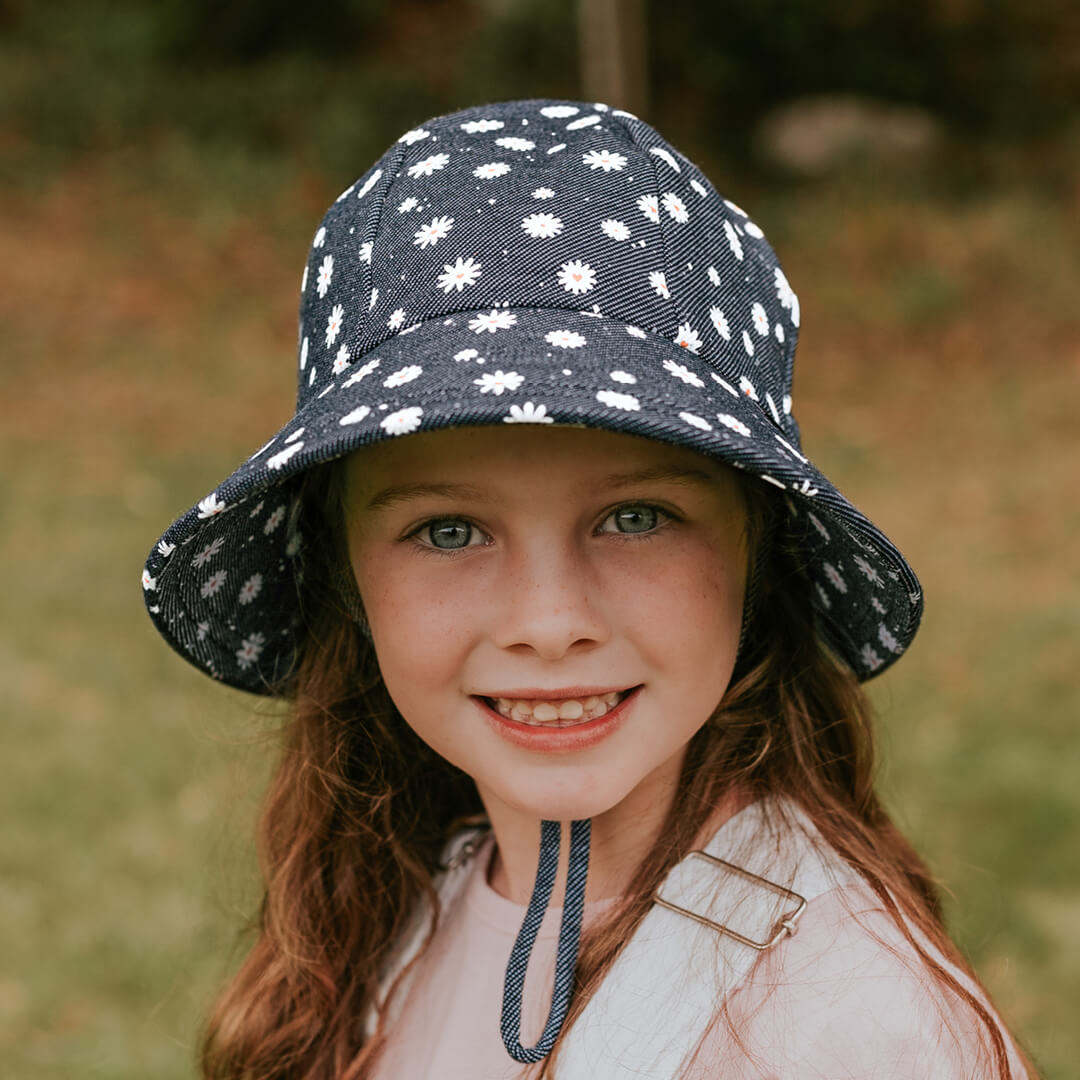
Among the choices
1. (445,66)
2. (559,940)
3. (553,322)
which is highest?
(445,66)

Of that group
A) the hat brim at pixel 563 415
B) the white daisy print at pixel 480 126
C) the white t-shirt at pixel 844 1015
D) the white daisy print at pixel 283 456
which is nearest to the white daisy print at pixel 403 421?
the hat brim at pixel 563 415

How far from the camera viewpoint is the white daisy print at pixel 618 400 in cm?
134

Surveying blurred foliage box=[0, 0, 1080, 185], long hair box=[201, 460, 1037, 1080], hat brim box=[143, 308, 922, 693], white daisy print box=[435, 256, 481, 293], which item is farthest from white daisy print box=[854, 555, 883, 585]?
blurred foliage box=[0, 0, 1080, 185]

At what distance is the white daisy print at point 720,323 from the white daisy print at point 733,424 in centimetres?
15

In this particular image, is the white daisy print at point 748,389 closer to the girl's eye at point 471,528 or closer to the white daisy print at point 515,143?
the girl's eye at point 471,528

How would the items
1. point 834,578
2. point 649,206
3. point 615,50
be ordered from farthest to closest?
point 615,50
point 834,578
point 649,206

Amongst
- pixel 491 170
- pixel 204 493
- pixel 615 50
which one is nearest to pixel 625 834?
pixel 491 170

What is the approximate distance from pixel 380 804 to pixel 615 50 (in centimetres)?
727

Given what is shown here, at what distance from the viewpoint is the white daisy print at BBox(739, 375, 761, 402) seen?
1.52 metres

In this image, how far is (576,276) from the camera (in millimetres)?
1465

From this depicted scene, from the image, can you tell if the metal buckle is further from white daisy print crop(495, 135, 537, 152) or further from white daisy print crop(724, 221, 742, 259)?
white daisy print crop(495, 135, 537, 152)

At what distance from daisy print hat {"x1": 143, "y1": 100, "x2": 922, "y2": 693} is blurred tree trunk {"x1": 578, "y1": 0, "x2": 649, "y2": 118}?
7.00m

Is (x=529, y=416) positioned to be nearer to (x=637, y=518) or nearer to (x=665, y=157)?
(x=637, y=518)

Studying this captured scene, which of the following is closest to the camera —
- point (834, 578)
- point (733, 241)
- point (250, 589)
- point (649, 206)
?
point (649, 206)
